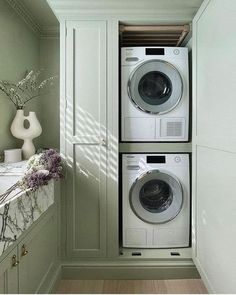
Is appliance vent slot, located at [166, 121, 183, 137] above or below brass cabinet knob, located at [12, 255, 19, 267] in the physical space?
above

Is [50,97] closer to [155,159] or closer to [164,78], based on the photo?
[164,78]

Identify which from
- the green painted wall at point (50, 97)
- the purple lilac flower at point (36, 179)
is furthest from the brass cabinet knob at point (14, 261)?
the green painted wall at point (50, 97)

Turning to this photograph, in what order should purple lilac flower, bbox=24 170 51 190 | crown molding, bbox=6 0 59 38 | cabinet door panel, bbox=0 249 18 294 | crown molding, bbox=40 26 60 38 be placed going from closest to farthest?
cabinet door panel, bbox=0 249 18 294 → purple lilac flower, bbox=24 170 51 190 → crown molding, bbox=6 0 59 38 → crown molding, bbox=40 26 60 38

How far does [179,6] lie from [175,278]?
86.8 inches

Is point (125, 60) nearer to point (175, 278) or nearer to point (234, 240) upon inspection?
point (234, 240)

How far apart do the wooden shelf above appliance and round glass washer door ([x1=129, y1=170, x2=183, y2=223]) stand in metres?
1.21

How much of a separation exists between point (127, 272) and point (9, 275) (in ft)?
A: 3.77

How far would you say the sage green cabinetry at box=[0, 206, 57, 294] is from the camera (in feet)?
3.79

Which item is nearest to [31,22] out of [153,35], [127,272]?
[153,35]

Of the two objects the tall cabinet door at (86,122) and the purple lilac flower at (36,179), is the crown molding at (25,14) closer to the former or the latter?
the tall cabinet door at (86,122)

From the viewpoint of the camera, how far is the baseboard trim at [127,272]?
2.02m

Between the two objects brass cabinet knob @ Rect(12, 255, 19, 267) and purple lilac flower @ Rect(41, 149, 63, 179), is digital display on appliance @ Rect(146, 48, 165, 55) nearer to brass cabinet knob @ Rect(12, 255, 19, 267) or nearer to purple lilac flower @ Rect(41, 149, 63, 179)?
purple lilac flower @ Rect(41, 149, 63, 179)

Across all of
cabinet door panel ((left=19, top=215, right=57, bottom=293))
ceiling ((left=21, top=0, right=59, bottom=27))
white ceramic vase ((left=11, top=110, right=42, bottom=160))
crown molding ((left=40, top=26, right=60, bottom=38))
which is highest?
ceiling ((left=21, top=0, right=59, bottom=27))

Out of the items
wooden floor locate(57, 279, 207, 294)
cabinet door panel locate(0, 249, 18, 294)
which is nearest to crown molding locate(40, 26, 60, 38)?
cabinet door panel locate(0, 249, 18, 294)
